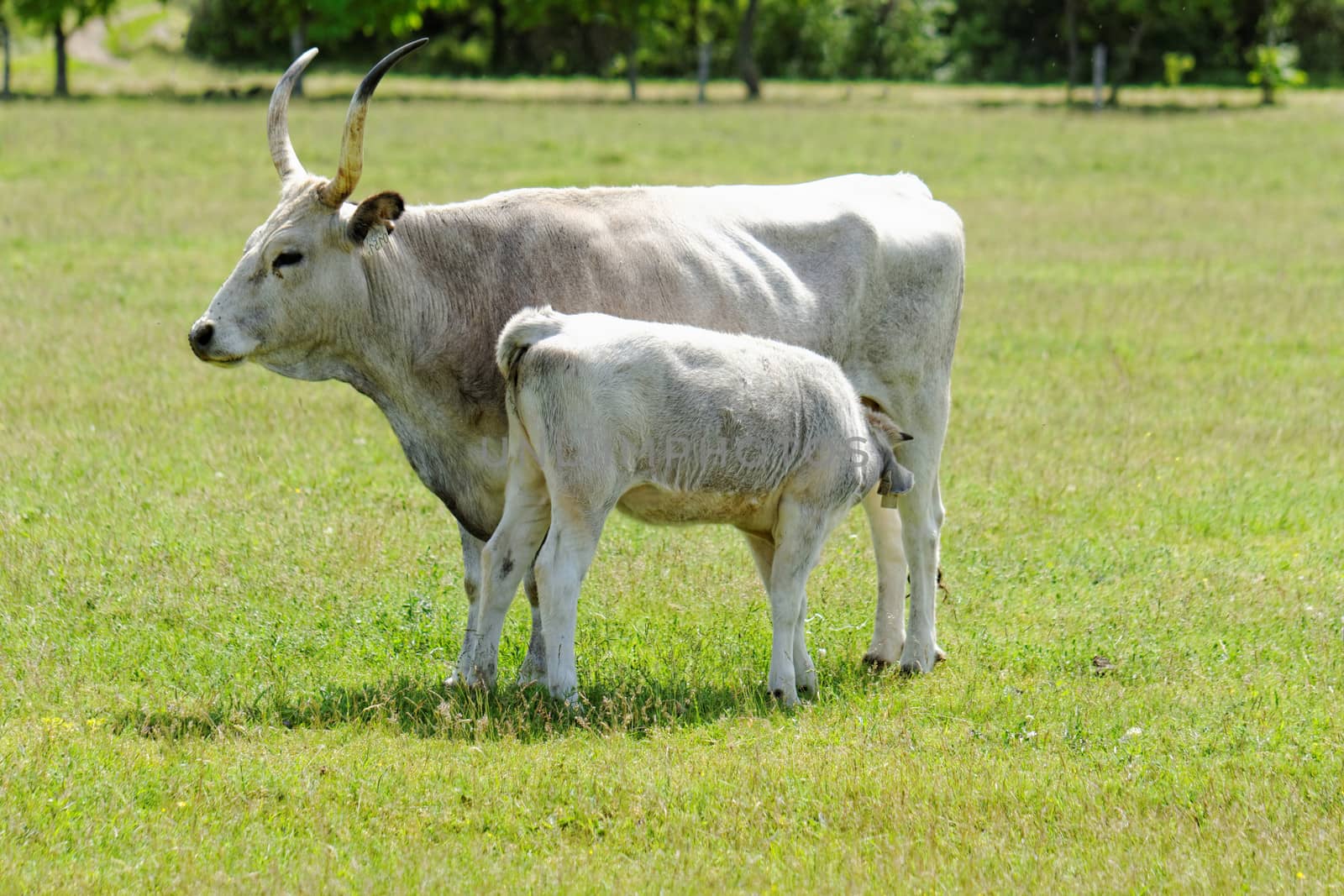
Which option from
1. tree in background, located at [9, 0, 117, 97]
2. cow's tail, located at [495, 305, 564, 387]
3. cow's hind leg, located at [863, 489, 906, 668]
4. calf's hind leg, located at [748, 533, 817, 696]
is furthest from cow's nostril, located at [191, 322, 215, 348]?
tree in background, located at [9, 0, 117, 97]

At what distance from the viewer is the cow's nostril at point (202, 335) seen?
658cm

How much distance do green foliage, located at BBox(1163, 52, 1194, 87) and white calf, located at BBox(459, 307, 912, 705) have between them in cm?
5539

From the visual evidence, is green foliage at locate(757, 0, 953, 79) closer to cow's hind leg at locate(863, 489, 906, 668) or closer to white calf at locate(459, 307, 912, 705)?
cow's hind leg at locate(863, 489, 906, 668)

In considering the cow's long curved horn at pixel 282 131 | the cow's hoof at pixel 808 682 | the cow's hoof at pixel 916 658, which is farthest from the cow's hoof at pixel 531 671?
the cow's long curved horn at pixel 282 131

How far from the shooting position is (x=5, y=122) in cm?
3478

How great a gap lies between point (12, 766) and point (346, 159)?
2658mm

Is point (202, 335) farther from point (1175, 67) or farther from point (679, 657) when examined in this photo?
point (1175, 67)

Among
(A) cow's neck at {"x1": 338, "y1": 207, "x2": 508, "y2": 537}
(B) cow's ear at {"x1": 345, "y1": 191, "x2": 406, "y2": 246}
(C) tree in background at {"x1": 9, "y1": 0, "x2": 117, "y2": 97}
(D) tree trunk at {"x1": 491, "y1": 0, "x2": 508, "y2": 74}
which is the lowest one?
(D) tree trunk at {"x1": 491, "y1": 0, "x2": 508, "y2": 74}

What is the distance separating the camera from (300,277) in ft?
22.1

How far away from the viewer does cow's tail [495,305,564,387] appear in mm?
6332

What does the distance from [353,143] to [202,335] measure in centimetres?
100

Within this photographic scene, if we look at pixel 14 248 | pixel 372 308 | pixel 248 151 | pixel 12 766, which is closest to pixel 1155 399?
pixel 372 308

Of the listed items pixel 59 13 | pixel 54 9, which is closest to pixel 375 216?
pixel 54 9

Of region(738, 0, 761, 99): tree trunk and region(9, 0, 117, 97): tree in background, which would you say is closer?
region(9, 0, 117, 97): tree in background
